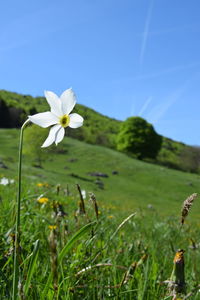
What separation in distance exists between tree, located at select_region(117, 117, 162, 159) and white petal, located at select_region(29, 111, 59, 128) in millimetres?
55880

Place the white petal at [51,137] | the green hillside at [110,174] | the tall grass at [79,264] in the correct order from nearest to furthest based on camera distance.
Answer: the white petal at [51,137] → the tall grass at [79,264] → the green hillside at [110,174]

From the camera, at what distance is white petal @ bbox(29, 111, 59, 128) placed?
90cm

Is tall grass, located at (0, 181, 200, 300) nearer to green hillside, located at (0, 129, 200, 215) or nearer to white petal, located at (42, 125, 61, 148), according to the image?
white petal, located at (42, 125, 61, 148)

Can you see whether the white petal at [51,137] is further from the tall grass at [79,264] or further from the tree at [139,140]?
the tree at [139,140]

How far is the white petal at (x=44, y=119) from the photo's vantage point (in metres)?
0.90

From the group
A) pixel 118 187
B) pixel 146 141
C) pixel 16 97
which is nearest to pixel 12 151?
pixel 118 187

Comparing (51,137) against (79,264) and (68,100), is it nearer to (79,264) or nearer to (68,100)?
(68,100)

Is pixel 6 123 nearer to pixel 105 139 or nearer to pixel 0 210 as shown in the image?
pixel 105 139

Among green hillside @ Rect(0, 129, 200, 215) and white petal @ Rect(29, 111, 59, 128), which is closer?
white petal @ Rect(29, 111, 59, 128)

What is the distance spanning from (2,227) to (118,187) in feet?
86.8

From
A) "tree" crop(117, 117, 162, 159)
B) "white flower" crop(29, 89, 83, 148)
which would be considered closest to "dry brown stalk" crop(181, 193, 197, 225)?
"white flower" crop(29, 89, 83, 148)

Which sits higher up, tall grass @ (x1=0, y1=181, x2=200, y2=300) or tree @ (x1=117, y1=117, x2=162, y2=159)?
tree @ (x1=117, y1=117, x2=162, y2=159)

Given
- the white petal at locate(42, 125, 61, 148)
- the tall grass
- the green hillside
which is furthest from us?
the green hillside

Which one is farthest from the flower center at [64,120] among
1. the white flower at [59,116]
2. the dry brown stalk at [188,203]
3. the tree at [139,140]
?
the tree at [139,140]
